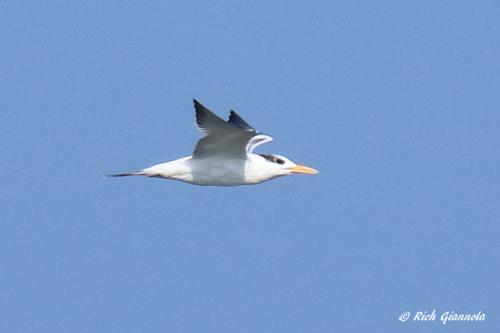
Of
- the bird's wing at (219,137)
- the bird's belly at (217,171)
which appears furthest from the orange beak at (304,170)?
the bird's belly at (217,171)

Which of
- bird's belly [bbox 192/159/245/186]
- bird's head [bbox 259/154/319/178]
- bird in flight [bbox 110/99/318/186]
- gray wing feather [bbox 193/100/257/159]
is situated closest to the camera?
gray wing feather [bbox 193/100/257/159]

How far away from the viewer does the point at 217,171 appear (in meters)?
17.6

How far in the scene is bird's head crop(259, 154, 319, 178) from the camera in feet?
59.8

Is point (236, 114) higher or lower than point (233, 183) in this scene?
higher

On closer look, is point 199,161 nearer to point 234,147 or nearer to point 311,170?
point 234,147

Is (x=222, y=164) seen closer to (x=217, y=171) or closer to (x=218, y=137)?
(x=217, y=171)

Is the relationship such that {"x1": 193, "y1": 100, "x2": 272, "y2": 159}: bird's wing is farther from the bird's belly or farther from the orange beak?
the orange beak

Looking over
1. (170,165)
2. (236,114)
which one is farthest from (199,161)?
(236,114)

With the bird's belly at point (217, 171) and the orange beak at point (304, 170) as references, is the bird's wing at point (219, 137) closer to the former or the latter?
the bird's belly at point (217, 171)

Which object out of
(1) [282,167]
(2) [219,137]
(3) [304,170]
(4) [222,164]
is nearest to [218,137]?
(2) [219,137]

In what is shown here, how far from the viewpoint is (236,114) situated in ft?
62.3

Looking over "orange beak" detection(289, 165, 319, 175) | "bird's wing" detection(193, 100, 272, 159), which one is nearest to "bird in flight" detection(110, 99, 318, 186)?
"bird's wing" detection(193, 100, 272, 159)

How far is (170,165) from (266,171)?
5.60 ft

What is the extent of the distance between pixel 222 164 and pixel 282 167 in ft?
4.27
